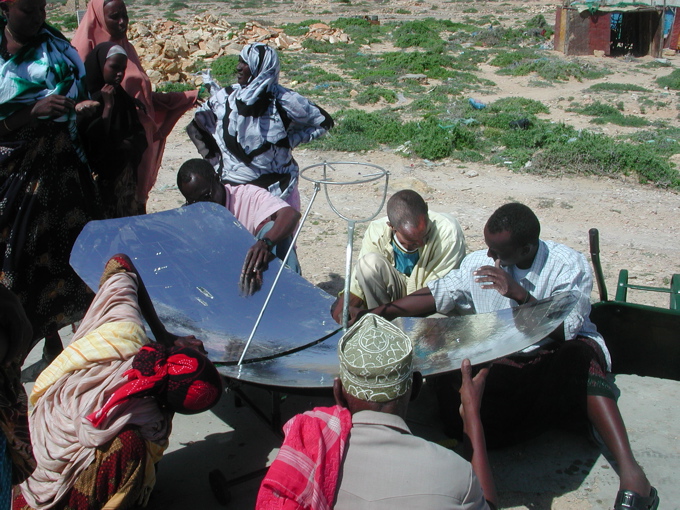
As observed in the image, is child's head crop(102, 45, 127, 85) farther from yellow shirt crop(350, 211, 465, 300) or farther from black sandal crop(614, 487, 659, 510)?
black sandal crop(614, 487, 659, 510)

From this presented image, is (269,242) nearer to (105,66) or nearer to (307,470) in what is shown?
(105,66)

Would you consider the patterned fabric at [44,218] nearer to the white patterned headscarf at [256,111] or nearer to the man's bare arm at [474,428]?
the white patterned headscarf at [256,111]

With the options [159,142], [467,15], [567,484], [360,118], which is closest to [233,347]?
[567,484]

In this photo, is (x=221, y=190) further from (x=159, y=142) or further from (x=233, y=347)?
(x=233, y=347)

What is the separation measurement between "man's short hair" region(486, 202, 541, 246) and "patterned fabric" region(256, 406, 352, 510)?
1596 millimetres

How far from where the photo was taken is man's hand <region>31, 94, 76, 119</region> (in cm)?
345

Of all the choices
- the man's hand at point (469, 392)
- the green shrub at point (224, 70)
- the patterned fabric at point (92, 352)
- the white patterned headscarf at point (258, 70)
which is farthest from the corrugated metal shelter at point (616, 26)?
the patterned fabric at point (92, 352)

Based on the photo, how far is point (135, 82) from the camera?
14.4 ft

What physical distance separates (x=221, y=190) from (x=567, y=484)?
2.49 metres

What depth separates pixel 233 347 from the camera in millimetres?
3188

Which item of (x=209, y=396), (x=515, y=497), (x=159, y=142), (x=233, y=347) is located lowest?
(x=515, y=497)

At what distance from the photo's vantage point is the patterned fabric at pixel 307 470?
1.64 meters

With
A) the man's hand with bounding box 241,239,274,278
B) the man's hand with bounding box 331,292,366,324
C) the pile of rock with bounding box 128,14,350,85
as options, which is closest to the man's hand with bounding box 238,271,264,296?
the man's hand with bounding box 241,239,274,278

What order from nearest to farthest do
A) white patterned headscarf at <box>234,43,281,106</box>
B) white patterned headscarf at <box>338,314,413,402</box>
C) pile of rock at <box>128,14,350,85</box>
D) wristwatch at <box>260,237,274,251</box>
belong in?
white patterned headscarf at <box>338,314,413,402</box>
wristwatch at <box>260,237,274,251</box>
white patterned headscarf at <box>234,43,281,106</box>
pile of rock at <box>128,14,350,85</box>
